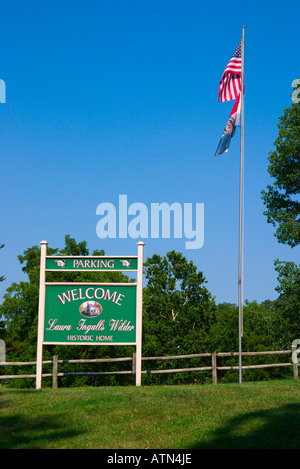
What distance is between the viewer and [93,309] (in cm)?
1756

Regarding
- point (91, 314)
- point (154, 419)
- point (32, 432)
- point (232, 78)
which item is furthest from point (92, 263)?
point (232, 78)

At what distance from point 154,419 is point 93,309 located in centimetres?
651

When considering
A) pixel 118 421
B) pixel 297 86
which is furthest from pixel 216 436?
pixel 297 86

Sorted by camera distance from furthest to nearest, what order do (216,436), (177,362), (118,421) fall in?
(177,362)
(118,421)
(216,436)

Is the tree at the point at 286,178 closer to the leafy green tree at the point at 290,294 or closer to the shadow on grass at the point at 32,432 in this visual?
the leafy green tree at the point at 290,294

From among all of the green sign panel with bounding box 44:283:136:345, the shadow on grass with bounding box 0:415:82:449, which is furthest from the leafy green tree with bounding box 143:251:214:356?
the shadow on grass with bounding box 0:415:82:449

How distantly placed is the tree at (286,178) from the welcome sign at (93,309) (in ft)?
57.0

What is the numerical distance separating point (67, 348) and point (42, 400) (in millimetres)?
23551

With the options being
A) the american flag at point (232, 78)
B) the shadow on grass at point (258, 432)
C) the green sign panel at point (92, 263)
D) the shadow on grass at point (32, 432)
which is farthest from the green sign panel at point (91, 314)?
the american flag at point (232, 78)

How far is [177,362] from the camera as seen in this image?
45562mm

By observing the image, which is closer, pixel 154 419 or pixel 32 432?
pixel 32 432

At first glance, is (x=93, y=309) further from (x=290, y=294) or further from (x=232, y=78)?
(x=290, y=294)

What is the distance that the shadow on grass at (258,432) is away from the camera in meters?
9.56

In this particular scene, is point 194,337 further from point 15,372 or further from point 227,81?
point 227,81
